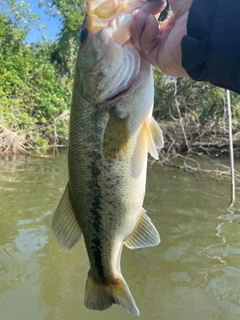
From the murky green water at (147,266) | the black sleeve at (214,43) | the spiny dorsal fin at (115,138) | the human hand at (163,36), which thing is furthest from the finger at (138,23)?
the murky green water at (147,266)

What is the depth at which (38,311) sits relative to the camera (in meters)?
3.54

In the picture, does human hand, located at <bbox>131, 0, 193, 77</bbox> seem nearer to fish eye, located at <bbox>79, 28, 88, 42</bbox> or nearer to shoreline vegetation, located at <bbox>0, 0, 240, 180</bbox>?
fish eye, located at <bbox>79, 28, 88, 42</bbox>

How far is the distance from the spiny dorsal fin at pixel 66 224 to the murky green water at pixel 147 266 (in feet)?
6.10

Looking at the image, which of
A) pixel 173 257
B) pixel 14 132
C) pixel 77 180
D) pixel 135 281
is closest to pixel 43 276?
pixel 135 281

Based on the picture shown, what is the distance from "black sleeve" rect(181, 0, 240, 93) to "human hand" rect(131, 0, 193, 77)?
13cm

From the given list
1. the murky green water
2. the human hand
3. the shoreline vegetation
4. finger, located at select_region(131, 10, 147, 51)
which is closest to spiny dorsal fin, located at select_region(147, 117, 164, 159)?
the human hand

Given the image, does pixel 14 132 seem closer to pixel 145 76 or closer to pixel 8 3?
pixel 8 3

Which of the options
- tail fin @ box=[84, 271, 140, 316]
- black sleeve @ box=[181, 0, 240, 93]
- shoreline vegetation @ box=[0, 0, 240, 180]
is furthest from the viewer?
shoreline vegetation @ box=[0, 0, 240, 180]

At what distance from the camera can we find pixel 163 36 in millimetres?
1845

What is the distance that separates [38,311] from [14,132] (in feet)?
32.5

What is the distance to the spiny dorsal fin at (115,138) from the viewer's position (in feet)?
5.68

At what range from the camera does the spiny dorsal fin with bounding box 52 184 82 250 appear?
196 centimetres

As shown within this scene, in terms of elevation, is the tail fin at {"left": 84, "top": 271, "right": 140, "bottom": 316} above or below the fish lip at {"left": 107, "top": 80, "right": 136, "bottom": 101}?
below

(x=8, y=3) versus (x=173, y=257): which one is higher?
(x=8, y=3)
